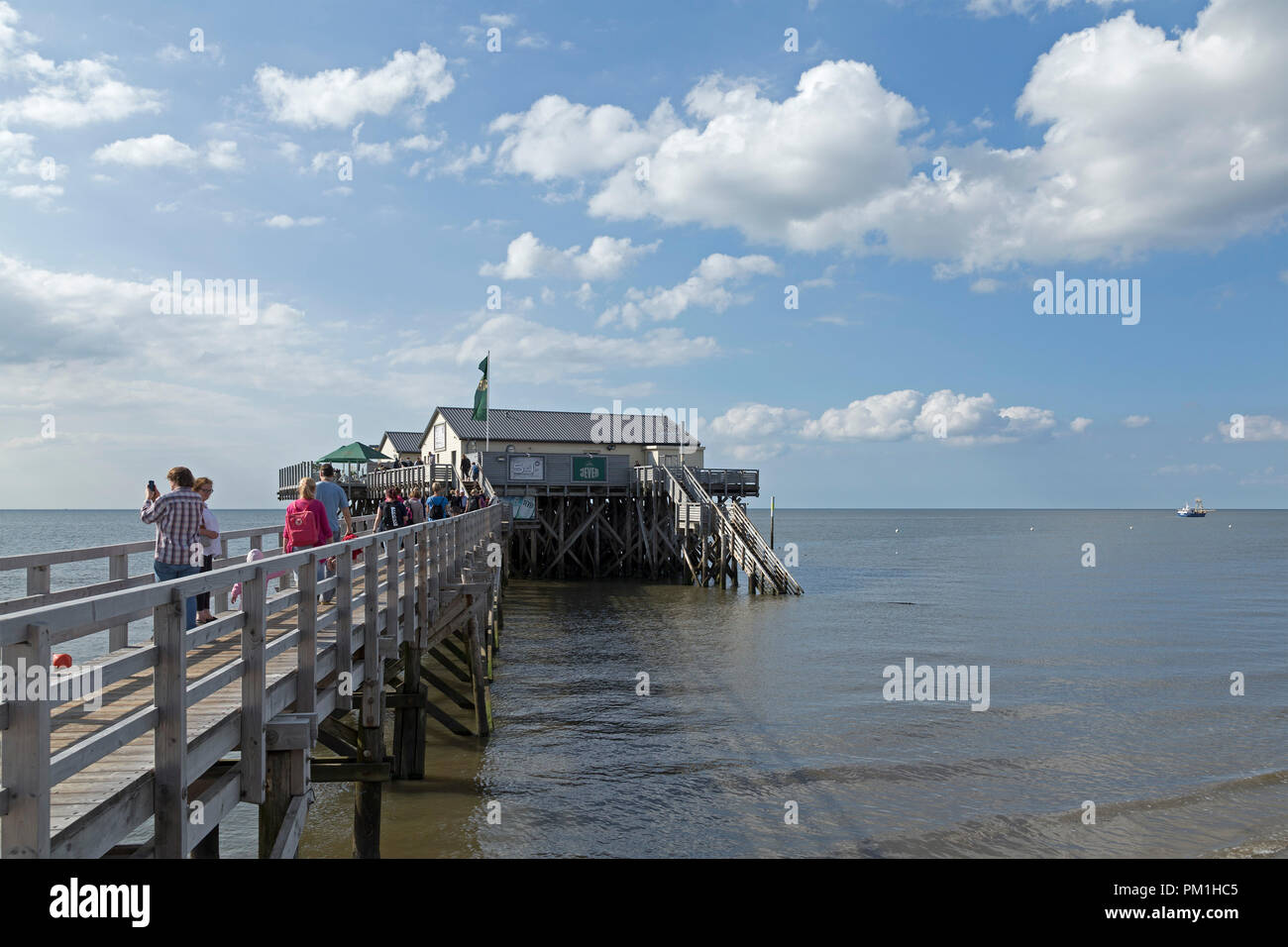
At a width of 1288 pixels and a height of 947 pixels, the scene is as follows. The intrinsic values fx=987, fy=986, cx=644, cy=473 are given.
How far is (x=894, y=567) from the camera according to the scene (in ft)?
166

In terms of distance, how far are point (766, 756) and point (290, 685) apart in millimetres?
7324

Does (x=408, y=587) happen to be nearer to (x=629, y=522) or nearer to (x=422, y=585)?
(x=422, y=585)

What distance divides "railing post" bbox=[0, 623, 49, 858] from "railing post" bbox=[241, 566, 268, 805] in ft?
6.41

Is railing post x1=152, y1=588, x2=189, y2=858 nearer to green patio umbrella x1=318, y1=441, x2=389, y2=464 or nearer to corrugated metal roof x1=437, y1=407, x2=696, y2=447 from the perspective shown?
green patio umbrella x1=318, y1=441, x2=389, y2=464

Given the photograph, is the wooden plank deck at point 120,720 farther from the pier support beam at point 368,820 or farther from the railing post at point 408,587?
the railing post at point 408,587

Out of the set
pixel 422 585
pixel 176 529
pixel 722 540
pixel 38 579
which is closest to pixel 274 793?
pixel 38 579

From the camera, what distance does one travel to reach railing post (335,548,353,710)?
299 inches

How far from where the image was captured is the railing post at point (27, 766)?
3248 mm

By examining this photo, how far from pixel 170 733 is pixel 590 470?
37.4m

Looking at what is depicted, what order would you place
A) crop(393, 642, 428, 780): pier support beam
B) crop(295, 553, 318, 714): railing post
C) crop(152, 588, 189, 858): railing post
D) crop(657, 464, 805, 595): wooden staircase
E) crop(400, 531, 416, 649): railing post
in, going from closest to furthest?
crop(152, 588, 189, 858): railing post, crop(295, 553, 318, 714): railing post, crop(400, 531, 416, 649): railing post, crop(393, 642, 428, 780): pier support beam, crop(657, 464, 805, 595): wooden staircase

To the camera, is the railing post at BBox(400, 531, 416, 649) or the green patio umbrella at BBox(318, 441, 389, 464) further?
the green patio umbrella at BBox(318, 441, 389, 464)

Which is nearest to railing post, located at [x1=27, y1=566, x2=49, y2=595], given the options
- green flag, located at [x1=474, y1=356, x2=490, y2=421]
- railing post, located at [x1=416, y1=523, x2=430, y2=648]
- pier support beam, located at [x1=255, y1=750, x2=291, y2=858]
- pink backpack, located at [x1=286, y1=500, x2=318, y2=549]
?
pink backpack, located at [x1=286, y1=500, x2=318, y2=549]

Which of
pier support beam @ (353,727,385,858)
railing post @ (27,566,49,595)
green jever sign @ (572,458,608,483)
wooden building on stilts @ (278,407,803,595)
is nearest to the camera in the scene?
railing post @ (27,566,49,595)
